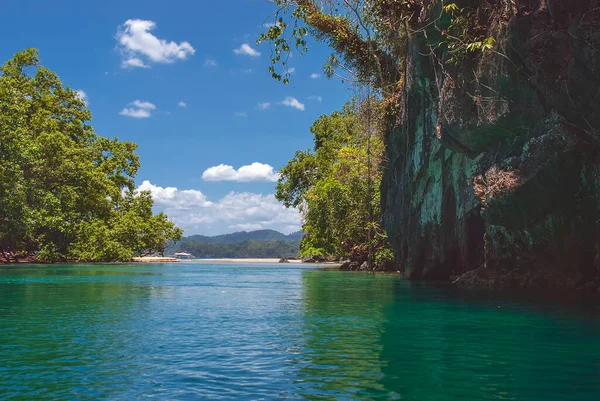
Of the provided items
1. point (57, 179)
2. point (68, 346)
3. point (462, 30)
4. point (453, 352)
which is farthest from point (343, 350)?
point (57, 179)

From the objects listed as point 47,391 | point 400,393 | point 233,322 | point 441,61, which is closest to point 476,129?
point 441,61

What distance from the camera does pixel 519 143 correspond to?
60.3 feet

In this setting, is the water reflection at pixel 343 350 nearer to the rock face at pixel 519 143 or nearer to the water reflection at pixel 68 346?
the water reflection at pixel 68 346

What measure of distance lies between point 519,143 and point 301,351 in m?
12.3

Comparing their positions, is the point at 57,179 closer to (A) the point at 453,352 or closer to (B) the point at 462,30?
(B) the point at 462,30

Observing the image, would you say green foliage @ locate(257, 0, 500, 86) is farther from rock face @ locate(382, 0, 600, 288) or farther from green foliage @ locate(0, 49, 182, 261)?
green foliage @ locate(0, 49, 182, 261)

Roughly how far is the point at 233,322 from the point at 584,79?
36.3 feet

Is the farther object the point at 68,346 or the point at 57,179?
the point at 57,179

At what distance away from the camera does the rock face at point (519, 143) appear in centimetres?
1523

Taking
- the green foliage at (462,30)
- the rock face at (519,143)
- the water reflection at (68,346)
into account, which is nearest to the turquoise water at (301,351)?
the water reflection at (68,346)

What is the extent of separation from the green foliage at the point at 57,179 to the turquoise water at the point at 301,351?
107 feet

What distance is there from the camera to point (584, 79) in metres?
14.3

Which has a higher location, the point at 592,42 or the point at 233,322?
the point at 592,42

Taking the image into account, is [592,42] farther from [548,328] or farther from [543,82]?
[548,328]
